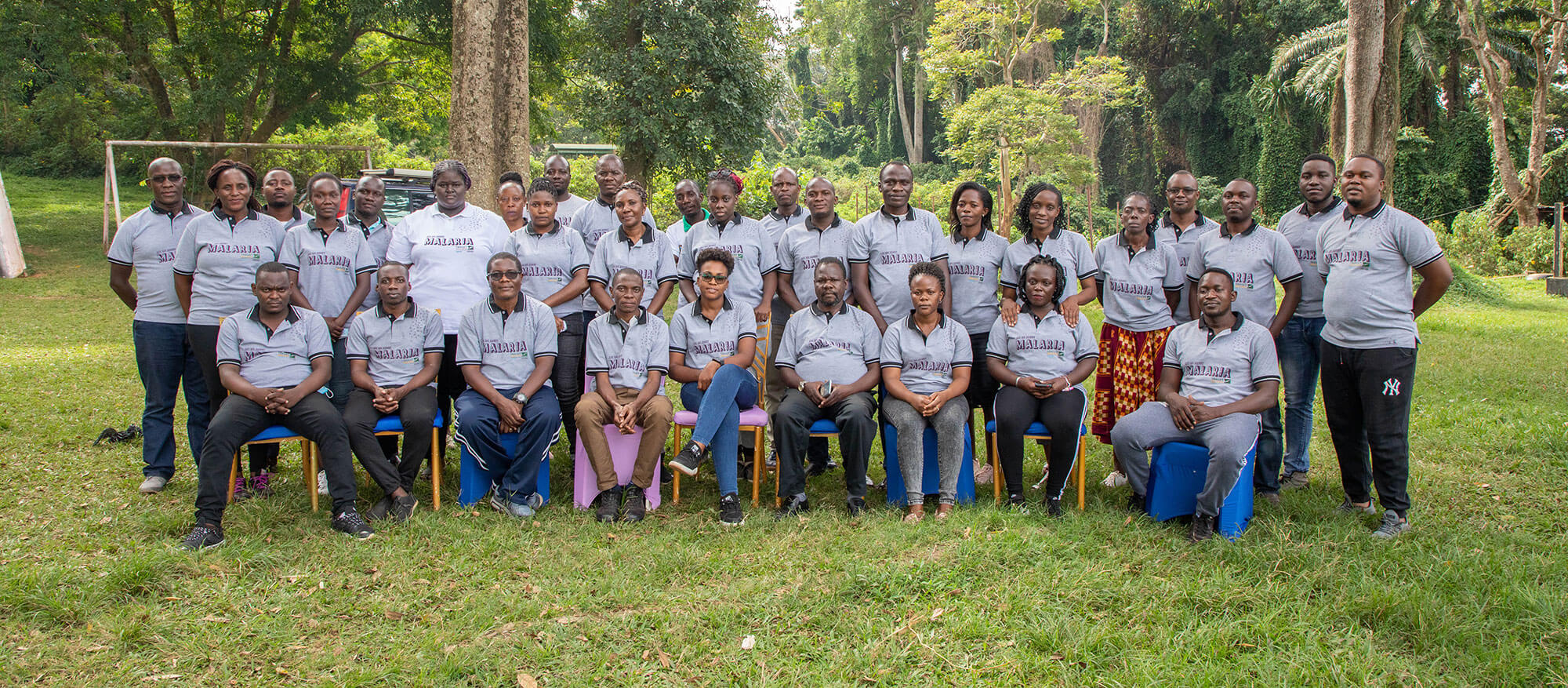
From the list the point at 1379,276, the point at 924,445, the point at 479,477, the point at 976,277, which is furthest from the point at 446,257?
the point at 1379,276

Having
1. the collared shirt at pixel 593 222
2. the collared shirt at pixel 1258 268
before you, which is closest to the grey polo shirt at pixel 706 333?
the collared shirt at pixel 593 222

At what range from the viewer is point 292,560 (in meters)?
4.31

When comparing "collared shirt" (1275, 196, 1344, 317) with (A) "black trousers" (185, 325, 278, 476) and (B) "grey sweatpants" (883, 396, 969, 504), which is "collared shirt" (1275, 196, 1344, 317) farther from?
(A) "black trousers" (185, 325, 278, 476)

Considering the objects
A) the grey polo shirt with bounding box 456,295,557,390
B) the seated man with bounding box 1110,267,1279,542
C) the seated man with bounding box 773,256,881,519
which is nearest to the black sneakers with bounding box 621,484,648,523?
the seated man with bounding box 773,256,881,519

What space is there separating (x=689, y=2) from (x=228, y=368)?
11499mm

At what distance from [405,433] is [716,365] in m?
1.67

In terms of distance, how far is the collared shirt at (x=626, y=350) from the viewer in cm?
526

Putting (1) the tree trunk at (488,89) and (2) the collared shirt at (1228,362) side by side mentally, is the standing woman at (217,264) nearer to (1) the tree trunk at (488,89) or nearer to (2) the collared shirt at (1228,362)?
(1) the tree trunk at (488,89)

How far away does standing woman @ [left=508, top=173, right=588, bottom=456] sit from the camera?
18.3 feet

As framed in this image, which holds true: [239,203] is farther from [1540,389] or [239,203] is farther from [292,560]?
[1540,389]

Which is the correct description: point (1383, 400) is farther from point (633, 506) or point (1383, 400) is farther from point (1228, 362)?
point (633, 506)

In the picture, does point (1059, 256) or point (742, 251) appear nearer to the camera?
point (1059, 256)

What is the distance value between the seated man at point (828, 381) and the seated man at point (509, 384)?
4.12ft

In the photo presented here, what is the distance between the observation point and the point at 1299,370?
5.16 meters
